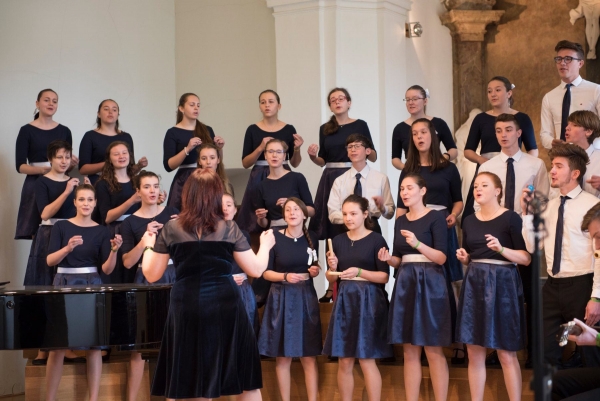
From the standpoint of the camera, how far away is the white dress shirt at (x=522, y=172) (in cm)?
575

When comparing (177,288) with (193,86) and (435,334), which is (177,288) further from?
(193,86)

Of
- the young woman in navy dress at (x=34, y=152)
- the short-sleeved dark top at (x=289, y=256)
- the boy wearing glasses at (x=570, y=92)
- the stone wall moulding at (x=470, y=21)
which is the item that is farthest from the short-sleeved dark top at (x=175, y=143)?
the stone wall moulding at (x=470, y=21)

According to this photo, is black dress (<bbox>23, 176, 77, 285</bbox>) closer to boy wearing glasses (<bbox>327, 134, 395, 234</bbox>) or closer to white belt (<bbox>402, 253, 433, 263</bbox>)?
boy wearing glasses (<bbox>327, 134, 395, 234</bbox>)

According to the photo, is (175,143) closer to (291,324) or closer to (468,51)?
(291,324)

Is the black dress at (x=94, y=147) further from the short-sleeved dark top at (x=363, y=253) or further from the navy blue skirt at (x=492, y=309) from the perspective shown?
the navy blue skirt at (x=492, y=309)

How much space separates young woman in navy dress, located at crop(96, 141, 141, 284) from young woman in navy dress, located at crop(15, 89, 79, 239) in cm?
42

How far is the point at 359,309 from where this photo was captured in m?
5.70

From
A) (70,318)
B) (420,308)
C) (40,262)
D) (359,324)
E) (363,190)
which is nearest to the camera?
(70,318)

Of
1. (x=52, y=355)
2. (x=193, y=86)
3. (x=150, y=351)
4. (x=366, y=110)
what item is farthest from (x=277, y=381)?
(x=193, y=86)

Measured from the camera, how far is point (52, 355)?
598 cm

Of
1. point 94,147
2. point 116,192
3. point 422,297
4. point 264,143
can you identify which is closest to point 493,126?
point 422,297

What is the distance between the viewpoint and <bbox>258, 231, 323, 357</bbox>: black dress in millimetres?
5820

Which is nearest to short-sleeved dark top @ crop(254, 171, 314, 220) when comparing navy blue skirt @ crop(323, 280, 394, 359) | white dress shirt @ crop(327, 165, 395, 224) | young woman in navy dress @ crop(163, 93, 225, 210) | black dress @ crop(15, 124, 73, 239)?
white dress shirt @ crop(327, 165, 395, 224)

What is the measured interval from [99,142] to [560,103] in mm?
3347
